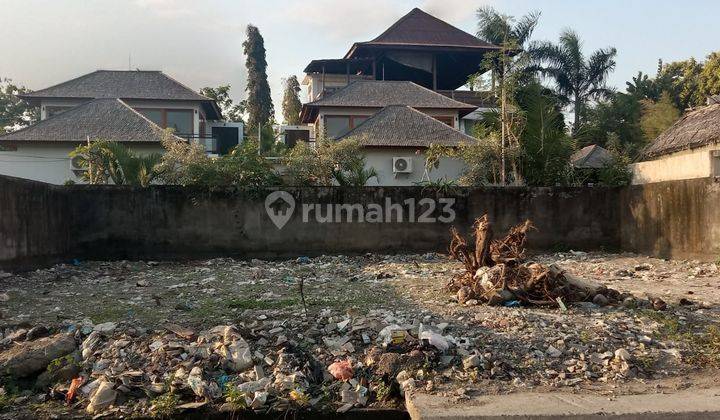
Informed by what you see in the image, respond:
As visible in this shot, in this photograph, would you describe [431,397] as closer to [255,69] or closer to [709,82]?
[709,82]

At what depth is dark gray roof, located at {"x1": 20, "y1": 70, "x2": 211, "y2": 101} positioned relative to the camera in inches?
867

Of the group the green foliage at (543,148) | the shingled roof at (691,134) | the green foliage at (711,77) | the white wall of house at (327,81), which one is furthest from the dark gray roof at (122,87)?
the green foliage at (711,77)

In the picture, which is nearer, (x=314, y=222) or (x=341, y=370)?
(x=341, y=370)

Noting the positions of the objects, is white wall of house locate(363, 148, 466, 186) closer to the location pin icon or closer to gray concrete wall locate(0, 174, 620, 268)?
gray concrete wall locate(0, 174, 620, 268)

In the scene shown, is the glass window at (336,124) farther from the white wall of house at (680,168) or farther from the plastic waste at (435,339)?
the plastic waste at (435,339)

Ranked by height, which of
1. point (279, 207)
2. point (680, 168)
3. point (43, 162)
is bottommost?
point (279, 207)

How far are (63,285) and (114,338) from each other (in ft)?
12.6

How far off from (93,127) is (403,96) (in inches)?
429

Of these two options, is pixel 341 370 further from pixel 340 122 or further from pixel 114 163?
pixel 340 122

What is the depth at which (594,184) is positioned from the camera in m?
12.0

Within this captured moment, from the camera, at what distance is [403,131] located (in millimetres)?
18062

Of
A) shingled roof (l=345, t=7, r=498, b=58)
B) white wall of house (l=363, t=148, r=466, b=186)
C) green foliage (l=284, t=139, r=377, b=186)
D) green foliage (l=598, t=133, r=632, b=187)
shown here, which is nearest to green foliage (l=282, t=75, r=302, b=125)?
shingled roof (l=345, t=7, r=498, b=58)

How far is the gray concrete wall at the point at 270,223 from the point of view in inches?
426

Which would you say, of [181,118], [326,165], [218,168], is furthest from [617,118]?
[218,168]
